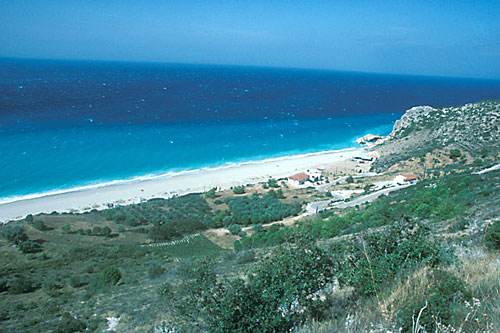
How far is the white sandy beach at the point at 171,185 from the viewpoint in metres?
33.1

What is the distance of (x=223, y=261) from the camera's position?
50.9 feet

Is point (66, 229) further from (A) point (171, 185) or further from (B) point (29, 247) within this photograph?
(A) point (171, 185)

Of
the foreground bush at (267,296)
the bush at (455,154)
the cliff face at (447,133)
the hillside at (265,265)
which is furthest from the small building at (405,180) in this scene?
the foreground bush at (267,296)

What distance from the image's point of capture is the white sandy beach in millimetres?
33062

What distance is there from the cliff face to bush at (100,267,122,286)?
39.6 m

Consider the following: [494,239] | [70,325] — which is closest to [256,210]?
[70,325]

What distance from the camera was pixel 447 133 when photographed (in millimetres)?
48438

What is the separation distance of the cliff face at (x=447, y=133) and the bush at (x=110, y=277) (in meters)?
39.6

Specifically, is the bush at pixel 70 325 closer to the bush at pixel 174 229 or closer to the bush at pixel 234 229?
the bush at pixel 174 229

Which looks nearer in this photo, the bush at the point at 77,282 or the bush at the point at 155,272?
the bush at the point at 77,282

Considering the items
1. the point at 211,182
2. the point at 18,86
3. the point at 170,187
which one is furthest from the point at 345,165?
the point at 18,86

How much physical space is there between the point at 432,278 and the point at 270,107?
9368cm

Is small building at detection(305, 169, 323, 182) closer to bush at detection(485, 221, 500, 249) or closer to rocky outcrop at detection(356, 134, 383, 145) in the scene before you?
rocky outcrop at detection(356, 134, 383, 145)

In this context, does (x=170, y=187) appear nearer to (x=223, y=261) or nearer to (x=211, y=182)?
(x=211, y=182)
